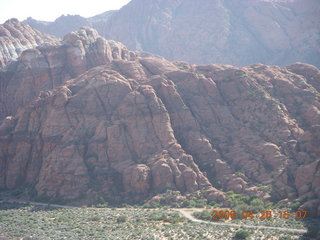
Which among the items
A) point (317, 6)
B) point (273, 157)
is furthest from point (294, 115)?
point (317, 6)

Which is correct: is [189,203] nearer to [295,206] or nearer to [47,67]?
[295,206]

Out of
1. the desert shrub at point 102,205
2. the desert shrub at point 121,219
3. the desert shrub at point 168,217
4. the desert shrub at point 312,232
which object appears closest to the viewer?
the desert shrub at point 312,232

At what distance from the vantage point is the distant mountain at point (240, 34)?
162625 millimetres

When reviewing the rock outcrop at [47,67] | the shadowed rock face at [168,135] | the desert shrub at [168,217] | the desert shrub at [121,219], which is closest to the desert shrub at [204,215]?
the desert shrub at [168,217]

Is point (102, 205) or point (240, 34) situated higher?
point (240, 34)

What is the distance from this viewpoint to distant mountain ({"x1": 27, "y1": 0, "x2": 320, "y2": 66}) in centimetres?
16262

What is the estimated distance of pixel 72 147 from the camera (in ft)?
202

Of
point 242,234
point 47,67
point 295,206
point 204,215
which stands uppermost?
point 47,67

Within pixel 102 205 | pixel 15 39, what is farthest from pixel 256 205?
pixel 15 39

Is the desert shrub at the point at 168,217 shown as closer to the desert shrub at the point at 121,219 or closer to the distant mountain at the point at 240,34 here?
the desert shrub at the point at 121,219

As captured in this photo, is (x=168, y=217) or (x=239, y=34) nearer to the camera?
(x=168, y=217)
